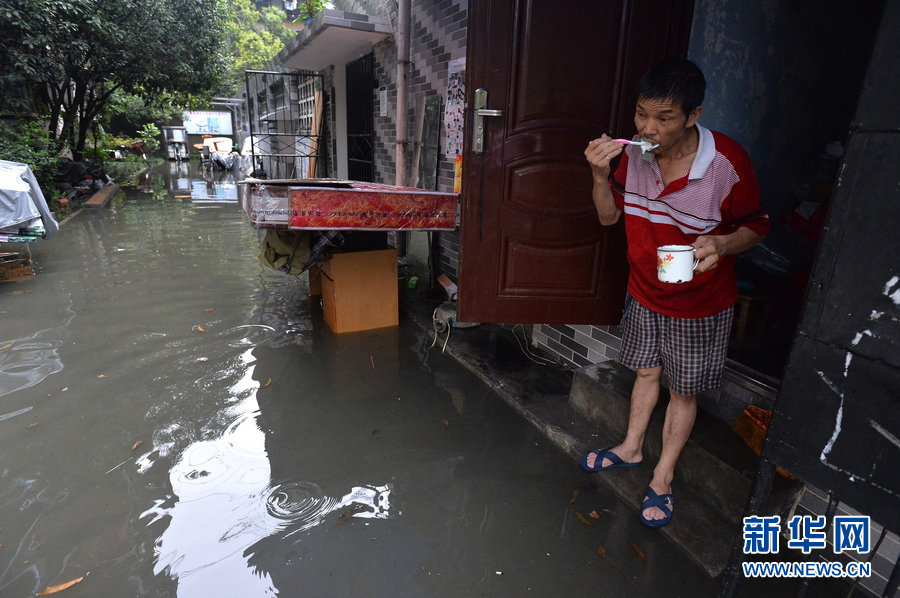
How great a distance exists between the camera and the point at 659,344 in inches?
96.9

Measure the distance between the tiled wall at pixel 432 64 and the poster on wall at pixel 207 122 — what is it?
33171mm

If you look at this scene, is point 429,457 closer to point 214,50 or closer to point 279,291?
point 279,291

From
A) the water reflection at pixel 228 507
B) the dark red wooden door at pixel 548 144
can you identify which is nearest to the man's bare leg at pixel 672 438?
the dark red wooden door at pixel 548 144

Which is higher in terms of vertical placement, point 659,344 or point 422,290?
point 659,344

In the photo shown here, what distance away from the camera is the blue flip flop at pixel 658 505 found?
7.98 feet

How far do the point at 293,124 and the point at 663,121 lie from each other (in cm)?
1354

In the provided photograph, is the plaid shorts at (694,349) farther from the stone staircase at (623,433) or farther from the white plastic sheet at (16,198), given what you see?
the white plastic sheet at (16,198)

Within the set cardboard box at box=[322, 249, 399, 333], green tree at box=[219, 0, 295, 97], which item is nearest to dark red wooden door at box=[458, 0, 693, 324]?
cardboard box at box=[322, 249, 399, 333]

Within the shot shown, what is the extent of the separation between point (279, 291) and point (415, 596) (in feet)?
14.9

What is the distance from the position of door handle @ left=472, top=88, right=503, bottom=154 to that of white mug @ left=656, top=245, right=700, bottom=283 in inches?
53.3

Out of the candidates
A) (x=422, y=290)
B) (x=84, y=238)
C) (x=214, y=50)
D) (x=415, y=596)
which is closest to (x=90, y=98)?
(x=214, y=50)

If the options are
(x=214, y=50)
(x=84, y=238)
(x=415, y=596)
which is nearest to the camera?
(x=415, y=596)

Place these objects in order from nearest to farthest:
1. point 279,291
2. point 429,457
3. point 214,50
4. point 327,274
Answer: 1. point 429,457
2. point 327,274
3. point 279,291
4. point 214,50

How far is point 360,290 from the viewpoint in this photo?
4789 mm
